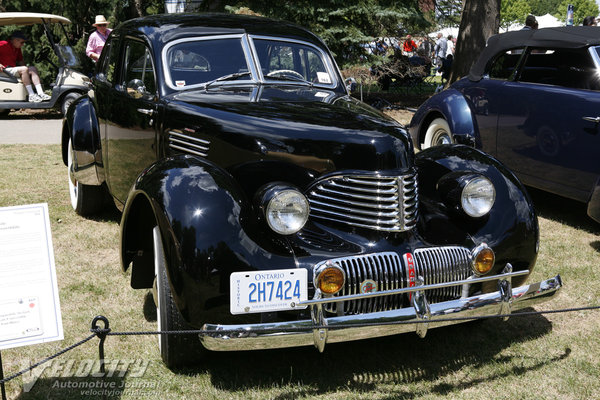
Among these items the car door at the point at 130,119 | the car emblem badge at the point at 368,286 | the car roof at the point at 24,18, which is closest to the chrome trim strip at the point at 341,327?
the car emblem badge at the point at 368,286

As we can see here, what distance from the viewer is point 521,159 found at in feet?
19.6

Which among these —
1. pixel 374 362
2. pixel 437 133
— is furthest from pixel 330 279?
pixel 437 133

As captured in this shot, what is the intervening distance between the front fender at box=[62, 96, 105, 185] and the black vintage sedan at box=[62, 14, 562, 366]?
44.6 inches

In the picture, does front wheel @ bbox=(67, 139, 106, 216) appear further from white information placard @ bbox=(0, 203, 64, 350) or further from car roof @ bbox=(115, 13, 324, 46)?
white information placard @ bbox=(0, 203, 64, 350)

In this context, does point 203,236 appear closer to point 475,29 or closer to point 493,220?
point 493,220

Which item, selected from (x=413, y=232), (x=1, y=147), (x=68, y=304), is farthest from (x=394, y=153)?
(x=1, y=147)

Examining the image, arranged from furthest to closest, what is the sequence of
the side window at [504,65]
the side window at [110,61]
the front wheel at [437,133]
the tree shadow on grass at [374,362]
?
Result: the front wheel at [437,133], the side window at [504,65], the side window at [110,61], the tree shadow on grass at [374,362]

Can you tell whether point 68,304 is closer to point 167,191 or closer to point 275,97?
point 167,191

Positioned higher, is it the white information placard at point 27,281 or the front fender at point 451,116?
the white information placard at point 27,281

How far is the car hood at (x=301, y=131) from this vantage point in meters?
3.21

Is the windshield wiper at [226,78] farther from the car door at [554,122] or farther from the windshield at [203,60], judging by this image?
the car door at [554,122]

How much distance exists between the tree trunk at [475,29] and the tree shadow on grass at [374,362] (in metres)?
8.34

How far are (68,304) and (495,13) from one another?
963cm

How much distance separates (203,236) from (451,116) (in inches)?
179
